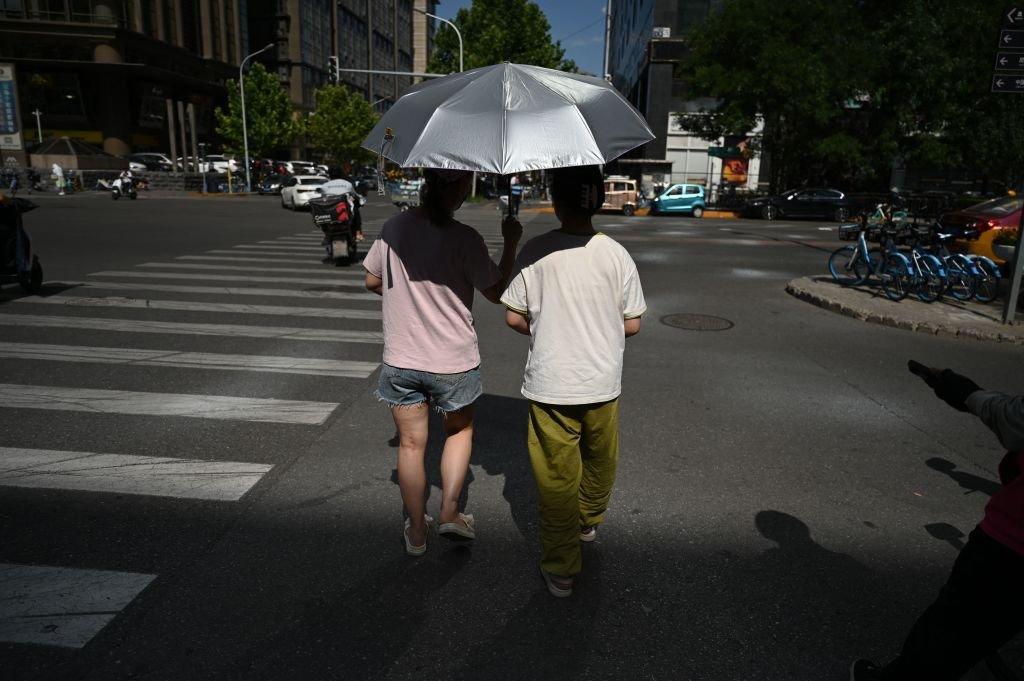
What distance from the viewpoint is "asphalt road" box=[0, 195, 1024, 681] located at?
274 cm

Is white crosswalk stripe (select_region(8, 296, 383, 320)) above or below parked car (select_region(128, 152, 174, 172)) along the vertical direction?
below

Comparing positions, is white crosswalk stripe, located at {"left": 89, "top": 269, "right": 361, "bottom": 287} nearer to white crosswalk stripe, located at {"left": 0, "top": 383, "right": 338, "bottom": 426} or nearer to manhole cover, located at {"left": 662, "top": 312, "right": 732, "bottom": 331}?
manhole cover, located at {"left": 662, "top": 312, "right": 732, "bottom": 331}

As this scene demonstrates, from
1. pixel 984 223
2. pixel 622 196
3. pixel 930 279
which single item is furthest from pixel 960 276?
pixel 622 196

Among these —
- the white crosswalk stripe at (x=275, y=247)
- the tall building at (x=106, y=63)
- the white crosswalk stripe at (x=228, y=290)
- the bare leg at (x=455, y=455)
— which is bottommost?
the white crosswalk stripe at (x=228, y=290)

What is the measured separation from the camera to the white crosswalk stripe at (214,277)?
11.1m

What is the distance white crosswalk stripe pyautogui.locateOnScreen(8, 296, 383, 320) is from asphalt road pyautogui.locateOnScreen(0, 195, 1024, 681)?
806 mm

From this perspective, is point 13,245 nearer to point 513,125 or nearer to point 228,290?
point 228,290

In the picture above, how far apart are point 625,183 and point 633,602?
30822 mm

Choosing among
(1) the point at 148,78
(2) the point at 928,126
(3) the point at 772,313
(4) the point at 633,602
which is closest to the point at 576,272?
(4) the point at 633,602

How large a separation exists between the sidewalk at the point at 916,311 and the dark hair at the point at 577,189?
7537 millimetres

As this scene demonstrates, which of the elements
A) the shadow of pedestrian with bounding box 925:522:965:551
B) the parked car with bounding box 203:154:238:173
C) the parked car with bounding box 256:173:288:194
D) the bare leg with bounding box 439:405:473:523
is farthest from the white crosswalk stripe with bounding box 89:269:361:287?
the parked car with bounding box 203:154:238:173

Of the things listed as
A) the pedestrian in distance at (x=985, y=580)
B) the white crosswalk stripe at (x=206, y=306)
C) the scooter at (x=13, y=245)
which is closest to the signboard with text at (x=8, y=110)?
→ the scooter at (x=13, y=245)

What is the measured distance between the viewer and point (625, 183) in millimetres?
32250

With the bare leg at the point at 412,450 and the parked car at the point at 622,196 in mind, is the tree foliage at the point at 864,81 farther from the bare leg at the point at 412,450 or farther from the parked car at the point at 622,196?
the bare leg at the point at 412,450
